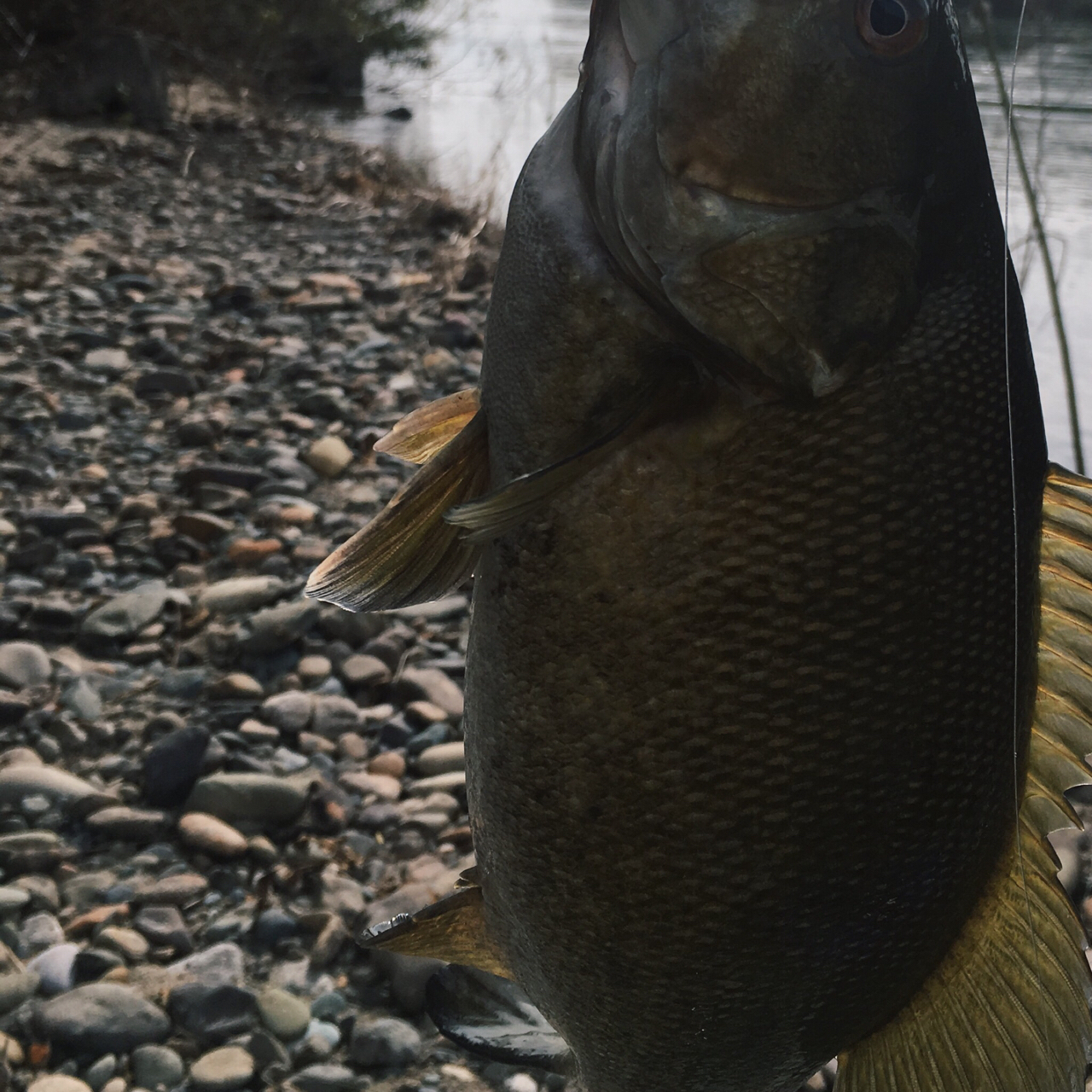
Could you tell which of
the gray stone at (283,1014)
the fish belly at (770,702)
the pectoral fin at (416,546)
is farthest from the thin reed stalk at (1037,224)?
the gray stone at (283,1014)

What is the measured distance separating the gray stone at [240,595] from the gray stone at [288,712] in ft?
2.04

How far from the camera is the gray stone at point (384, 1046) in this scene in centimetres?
284

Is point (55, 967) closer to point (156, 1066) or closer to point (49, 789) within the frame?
point (156, 1066)

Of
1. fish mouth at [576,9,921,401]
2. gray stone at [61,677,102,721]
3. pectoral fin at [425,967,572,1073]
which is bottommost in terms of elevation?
gray stone at [61,677,102,721]

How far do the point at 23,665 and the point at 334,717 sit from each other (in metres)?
1.04

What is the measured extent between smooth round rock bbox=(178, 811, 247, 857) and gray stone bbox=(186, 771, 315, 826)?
0.07 m

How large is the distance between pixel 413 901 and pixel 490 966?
1202mm

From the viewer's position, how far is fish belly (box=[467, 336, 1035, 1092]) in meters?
1.51

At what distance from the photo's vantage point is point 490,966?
2104 millimetres

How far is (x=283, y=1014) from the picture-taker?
2.91 meters

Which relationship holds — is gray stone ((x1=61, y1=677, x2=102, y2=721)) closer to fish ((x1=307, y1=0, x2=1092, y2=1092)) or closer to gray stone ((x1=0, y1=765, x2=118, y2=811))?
gray stone ((x1=0, y1=765, x2=118, y2=811))

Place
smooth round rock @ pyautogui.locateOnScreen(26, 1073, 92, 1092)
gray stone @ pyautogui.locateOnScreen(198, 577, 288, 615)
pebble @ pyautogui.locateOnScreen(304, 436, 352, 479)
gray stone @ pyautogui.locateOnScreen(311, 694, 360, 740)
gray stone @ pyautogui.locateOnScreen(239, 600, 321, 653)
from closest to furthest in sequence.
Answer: smooth round rock @ pyautogui.locateOnScreen(26, 1073, 92, 1092) < gray stone @ pyautogui.locateOnScreen(311, 694, 360, 740) < gray stone @ pyautogui.locateOnScreen(239, 600, 321, 653) < gray stone @ pyautogui.locateOnScreen(198, 577, 288, 615) < pebble @ pyautogui.locateOnScreen(304, 436, 352, 479)

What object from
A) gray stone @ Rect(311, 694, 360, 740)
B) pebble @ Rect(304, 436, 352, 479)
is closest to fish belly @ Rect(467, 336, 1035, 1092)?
gray stone @ Rect(311, 694, 360, 740)

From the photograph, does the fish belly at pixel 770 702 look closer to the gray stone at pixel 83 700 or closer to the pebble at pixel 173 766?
the pebble at pixel 173 766
